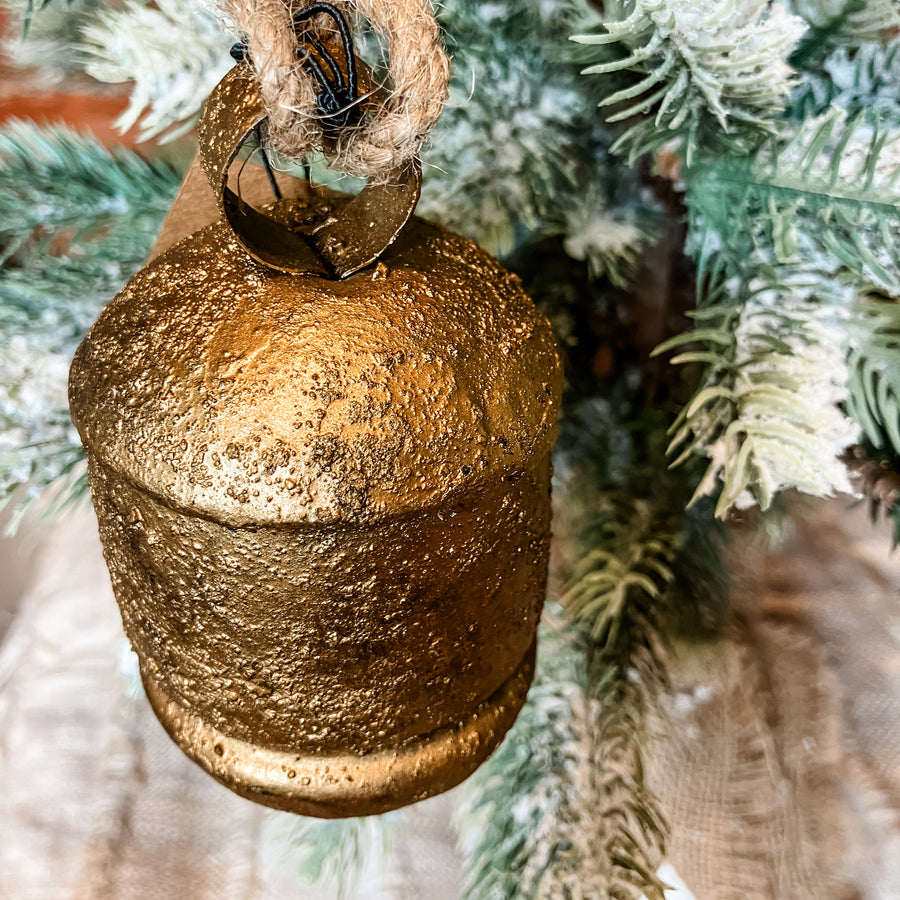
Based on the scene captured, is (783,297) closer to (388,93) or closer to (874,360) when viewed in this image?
(874,360)

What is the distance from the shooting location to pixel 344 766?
1.06ft

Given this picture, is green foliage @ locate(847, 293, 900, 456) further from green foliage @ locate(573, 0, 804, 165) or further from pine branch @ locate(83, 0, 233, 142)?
pine branch @ locate(83, 0, 233, 142)

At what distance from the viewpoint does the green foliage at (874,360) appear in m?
0.34

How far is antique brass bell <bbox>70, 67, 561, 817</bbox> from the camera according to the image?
0.25 metres

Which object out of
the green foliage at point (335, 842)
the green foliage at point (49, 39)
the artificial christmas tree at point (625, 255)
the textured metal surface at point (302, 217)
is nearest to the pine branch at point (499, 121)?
the artificial christmas tree at point (625, 255)

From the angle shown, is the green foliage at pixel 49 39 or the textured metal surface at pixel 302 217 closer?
the textured metal surface at pixel 302 217

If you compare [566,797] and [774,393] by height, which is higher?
[774,393]

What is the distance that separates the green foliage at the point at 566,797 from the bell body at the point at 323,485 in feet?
0.39

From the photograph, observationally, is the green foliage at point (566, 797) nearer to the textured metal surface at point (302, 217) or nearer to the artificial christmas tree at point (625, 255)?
the artificial christmas tree at point (625, 255)

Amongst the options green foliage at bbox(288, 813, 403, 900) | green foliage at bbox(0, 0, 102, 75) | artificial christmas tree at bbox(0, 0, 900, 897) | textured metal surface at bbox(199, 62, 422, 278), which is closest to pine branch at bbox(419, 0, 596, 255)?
artificial christmas tree at bbox(0, 0, 900, 897)

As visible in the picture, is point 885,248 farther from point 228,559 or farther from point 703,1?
point 228,559

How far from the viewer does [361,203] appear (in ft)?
0.94

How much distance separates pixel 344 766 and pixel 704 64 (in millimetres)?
333

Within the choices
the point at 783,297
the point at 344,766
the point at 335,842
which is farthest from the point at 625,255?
the point at 335,842
